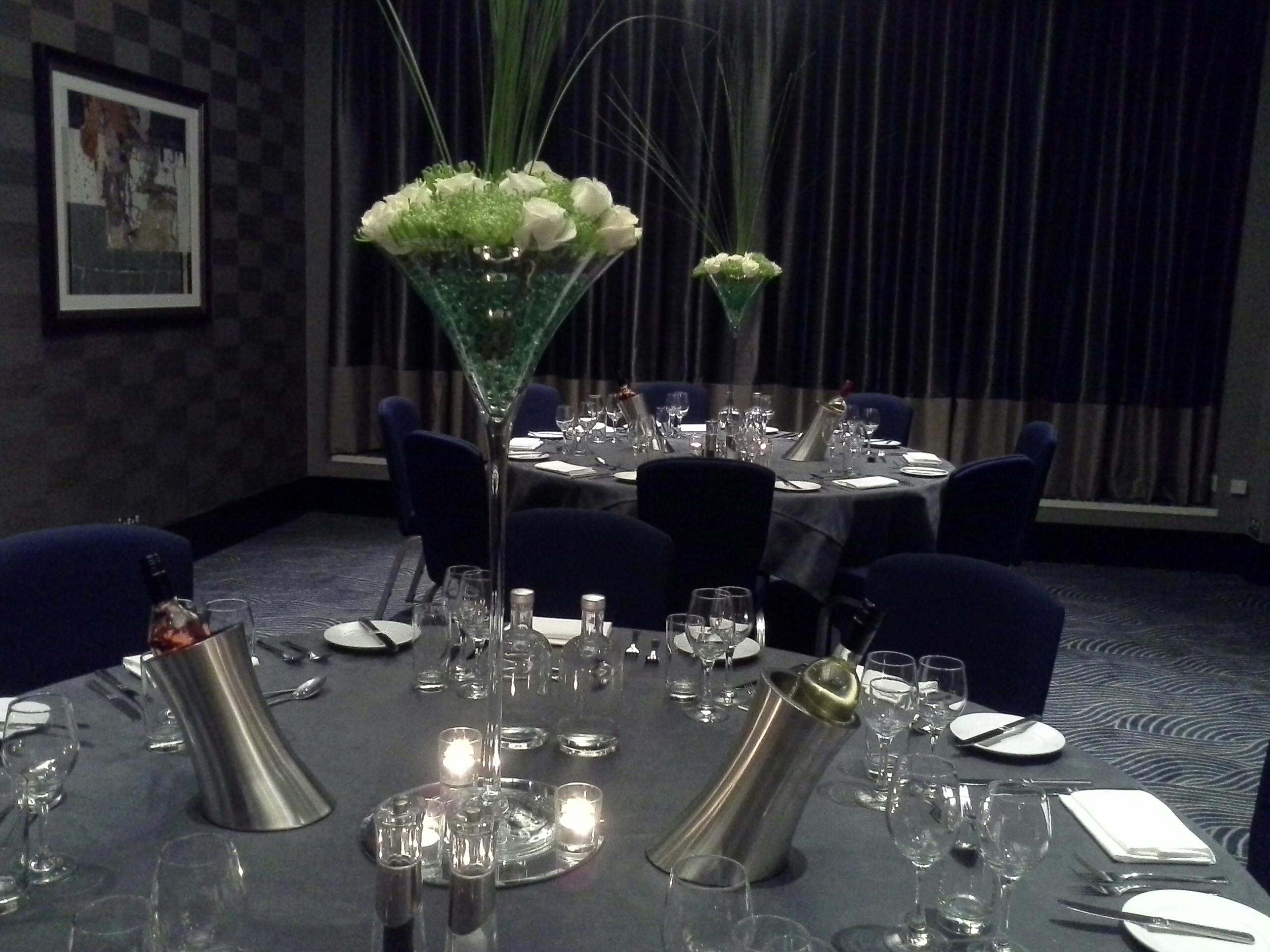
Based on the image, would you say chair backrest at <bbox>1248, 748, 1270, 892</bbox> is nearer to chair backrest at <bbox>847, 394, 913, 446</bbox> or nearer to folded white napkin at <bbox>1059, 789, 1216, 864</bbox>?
folded white napkin at <bbox>1059, 789, 1216, 864</bbox>

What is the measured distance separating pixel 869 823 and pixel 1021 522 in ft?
7.93

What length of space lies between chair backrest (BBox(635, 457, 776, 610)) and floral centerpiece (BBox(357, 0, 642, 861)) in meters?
1.71

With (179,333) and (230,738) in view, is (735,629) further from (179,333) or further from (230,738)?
(179,333)

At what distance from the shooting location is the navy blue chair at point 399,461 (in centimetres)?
412

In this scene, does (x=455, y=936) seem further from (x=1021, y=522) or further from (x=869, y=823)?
(x=1021, y=522)

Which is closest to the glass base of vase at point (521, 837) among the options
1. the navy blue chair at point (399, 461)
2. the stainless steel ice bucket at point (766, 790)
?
the stainless steel ice bucket at point (766, 790)

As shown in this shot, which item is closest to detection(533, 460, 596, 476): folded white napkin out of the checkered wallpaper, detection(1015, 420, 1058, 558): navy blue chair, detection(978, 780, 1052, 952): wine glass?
detection(1015, 420, 1058, 558): navy blue chair

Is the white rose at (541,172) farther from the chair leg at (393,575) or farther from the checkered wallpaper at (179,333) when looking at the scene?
the checkered wallpaper at (179,333)

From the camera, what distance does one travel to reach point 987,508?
3494 mm

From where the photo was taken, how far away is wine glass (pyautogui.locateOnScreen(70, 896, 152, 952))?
0.95 m

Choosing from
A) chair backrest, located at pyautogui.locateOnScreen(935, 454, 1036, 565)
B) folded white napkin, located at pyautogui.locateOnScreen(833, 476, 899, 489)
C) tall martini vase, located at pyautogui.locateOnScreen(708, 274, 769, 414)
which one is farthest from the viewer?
tall martini vase, located at pyautogui.locateOnScreen(708, 274, 769, 414)

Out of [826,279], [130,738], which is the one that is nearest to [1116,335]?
[826,279]

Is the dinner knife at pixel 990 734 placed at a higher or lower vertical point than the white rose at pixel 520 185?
lower

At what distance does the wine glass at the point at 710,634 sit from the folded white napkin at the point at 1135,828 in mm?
498
